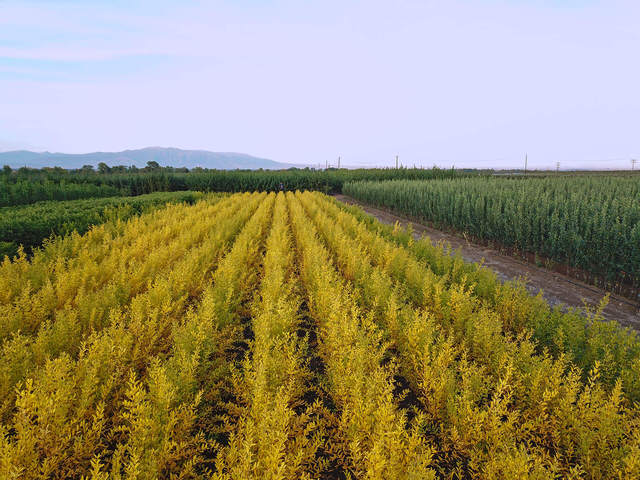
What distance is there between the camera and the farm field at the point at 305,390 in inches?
84.4

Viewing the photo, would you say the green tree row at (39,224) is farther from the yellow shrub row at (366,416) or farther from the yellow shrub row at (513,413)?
the yellow shrub row at (513,413)

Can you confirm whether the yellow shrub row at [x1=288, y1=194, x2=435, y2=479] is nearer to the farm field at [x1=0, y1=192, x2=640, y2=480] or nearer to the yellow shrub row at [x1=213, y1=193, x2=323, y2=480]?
the farm field at [x1=0, y1=192, x2=640, y2=480]

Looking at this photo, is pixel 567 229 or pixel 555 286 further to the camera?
pixel 567 229

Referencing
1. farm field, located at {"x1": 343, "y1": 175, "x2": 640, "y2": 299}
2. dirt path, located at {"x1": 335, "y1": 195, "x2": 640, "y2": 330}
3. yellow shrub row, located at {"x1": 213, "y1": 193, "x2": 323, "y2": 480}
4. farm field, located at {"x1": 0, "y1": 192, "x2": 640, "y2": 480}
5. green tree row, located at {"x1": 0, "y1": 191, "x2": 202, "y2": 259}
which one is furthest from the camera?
green tree row, located at {"x1": 0, "y1": 191, "x2": 202, "y2": 259}

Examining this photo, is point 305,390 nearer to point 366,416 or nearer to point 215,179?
point 366,416

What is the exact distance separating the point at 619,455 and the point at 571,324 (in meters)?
2.15

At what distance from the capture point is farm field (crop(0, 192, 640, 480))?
2145mm

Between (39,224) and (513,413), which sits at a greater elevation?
(39,224)

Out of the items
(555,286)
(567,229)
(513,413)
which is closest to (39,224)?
(513,413)

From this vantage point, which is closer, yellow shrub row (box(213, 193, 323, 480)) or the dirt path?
yellow shrub row (box(213, 193, 323, 480))

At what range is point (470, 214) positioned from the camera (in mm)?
13414

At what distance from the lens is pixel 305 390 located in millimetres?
3217

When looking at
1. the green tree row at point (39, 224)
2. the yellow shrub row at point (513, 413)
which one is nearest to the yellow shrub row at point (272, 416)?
the yellow shrub row at point (513, 413)

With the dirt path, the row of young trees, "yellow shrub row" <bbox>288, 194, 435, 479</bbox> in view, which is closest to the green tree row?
"yellow shrub row" <bbox>288, 194, 435, 479</bbox>
